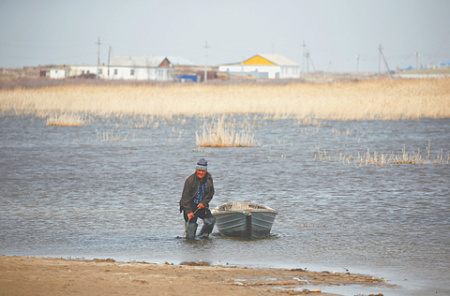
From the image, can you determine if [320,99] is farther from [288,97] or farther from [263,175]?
[263,175]

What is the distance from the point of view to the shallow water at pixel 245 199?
410 inches

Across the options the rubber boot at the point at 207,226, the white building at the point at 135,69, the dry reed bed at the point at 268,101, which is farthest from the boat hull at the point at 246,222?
the white building at the point at 135,69

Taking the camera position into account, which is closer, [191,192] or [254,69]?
[191,192]

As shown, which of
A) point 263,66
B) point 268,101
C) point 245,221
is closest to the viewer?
point 245,221

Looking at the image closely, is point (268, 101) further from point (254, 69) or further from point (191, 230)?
point (254, 69)

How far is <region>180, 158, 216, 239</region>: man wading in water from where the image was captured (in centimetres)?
1142

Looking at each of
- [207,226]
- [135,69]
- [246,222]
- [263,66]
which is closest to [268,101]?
[207,226]

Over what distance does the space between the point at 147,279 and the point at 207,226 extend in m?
3.93

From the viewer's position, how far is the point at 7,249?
10.7 metres

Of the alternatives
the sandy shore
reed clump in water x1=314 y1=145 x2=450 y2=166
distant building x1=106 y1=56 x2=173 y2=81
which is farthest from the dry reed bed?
distant building x1=106 y1=56 x2=173 y2=81

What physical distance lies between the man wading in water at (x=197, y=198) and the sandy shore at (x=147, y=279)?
2017 mm

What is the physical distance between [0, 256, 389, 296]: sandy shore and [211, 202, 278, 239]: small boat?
6.91 feet

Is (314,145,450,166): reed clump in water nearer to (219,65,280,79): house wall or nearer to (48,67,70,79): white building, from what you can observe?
(48,67,70,79): white building

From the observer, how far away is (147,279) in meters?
7.93
